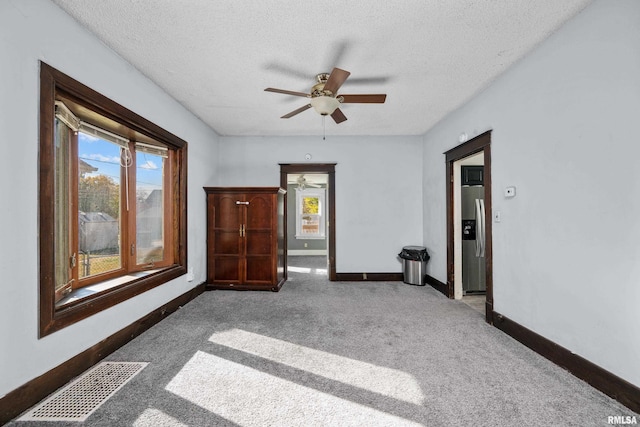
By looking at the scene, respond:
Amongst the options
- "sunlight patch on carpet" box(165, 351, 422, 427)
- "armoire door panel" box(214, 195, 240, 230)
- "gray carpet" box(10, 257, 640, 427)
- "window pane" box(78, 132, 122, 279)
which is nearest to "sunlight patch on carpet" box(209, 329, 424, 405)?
"gray carpet" box(10, 257, 640, 427)

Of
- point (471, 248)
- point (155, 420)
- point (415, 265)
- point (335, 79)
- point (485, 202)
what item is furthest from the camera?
point (415, 265)

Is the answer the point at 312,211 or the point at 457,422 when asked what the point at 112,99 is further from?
the point at 312,211

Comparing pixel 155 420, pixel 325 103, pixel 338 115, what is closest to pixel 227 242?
pixel 338 115

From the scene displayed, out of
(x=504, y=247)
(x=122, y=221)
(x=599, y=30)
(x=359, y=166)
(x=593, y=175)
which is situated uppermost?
(x=599, y=30)

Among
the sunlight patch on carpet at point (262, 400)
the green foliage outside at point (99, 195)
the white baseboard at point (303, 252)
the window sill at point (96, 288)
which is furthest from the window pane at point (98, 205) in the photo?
the white baseboard at point (303, 252)

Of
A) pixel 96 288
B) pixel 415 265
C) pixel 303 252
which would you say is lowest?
pixel 303 252

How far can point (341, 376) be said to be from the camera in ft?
6.24

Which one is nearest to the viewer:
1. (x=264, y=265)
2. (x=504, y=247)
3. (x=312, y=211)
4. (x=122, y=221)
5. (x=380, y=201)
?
(x=504, y=247)

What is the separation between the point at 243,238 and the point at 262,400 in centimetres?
274

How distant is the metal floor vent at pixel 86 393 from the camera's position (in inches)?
60.1

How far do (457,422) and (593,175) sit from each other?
1845 millimetres

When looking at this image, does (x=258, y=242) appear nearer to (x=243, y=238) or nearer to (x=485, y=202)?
(x=243, y=238)

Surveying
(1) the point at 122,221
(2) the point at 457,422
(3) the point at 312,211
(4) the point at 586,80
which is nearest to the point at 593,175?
(4) the point at 586,80

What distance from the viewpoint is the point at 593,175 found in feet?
6.00
